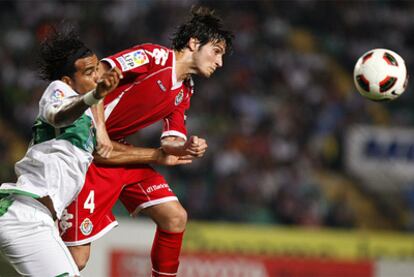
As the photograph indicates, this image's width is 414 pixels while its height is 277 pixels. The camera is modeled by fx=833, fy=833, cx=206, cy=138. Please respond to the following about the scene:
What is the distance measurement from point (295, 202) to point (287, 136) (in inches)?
56.1

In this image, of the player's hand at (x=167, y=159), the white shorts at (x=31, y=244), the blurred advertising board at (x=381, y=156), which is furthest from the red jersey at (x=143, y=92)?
the blurred advertising board at (x=381, y=156)

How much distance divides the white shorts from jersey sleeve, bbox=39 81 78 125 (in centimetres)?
49

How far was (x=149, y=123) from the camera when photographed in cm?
583

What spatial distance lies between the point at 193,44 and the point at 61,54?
4.25ft

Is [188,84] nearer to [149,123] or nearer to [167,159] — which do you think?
[149,123]

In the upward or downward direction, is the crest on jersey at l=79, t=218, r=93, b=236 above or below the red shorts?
below

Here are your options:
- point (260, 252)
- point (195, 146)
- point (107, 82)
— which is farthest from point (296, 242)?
point (107, 82)

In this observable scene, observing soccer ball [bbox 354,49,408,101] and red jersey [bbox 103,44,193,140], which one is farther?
soccer ball [bbox 354,49,408,101]

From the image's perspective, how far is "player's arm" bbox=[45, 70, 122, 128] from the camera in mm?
4223

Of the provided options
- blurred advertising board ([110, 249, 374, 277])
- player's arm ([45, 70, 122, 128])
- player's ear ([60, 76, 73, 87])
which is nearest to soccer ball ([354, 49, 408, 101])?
player's ear ([60, 76, 73, 87])

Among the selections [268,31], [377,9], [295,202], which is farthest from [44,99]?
[377,9]

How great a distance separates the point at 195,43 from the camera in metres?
5.82

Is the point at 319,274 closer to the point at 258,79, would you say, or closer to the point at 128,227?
the point at 128,227

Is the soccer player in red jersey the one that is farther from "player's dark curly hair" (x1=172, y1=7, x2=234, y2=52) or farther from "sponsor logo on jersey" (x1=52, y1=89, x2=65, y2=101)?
"sponsor logo on jersey" (x1=52, y1=89, x2=65, y2=101)
